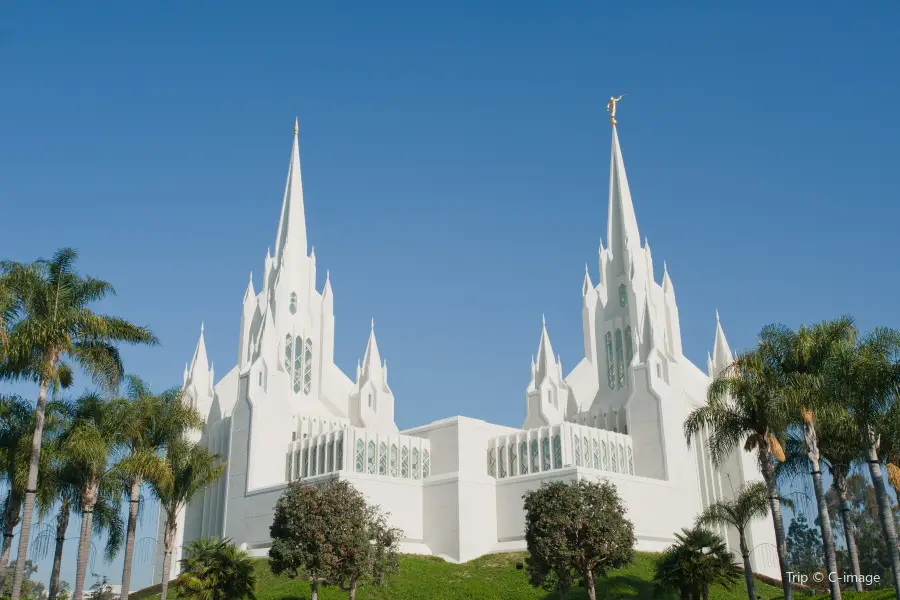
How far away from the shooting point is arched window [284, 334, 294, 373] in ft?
175

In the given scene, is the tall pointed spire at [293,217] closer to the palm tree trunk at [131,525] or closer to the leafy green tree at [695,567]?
the palm tree trunk at [131,525]

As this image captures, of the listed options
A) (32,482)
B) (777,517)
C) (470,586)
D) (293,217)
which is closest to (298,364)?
(293,217)

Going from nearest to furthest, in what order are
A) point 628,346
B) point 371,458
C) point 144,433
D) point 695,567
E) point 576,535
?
1. point 576,535
2. point 695,567
3. point 144,433
4. point 371,458
5. point 628,346

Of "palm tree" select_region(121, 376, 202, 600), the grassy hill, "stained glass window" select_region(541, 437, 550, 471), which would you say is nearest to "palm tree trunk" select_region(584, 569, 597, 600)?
the grassy hill

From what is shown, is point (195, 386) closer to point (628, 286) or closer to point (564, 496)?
point (628, 286)

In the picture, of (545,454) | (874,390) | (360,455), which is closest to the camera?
(874,390)

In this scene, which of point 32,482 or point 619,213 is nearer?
point 32,482

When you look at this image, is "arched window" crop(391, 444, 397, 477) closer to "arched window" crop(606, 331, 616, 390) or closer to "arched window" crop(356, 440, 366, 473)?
"arched window" crop(356, 440, 366, 473)

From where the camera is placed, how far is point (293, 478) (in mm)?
46438

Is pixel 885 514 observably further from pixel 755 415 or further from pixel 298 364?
pixel 298 364

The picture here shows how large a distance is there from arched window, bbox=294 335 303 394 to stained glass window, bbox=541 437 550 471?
16.4 metres

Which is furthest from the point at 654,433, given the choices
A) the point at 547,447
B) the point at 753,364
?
the point at 753,364

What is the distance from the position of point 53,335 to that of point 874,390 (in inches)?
803

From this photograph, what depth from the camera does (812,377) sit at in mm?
24219
